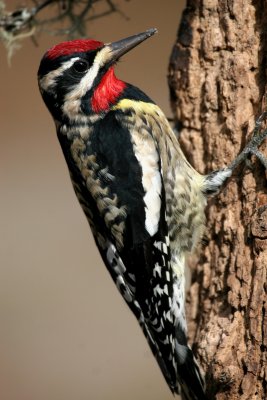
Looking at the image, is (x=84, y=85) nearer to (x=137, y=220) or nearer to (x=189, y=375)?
(x=137, y=220)

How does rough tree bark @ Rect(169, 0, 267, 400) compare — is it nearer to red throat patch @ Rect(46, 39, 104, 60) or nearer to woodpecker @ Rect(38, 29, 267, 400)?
woodpecker @ Rect(38, 29, 267, 400)

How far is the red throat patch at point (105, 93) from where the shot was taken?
13.7ft

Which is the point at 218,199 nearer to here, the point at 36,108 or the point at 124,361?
the point at 124,361

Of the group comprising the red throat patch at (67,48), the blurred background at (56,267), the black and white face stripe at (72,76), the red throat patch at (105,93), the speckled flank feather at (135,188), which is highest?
the red throat patch at (67,48)

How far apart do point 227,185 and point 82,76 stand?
837 millimetres

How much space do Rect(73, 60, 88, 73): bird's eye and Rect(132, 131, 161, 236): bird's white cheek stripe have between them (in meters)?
0.37

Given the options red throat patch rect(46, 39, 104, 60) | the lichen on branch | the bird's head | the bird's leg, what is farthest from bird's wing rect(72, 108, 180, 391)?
the lichen on branch

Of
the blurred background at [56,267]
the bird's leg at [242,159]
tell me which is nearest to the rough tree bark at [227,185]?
the bird's leg at [242,159]

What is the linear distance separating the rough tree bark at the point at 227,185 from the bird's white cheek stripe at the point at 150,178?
0.30 metres

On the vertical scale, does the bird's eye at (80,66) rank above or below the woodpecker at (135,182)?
above

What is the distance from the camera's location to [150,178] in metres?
4.11

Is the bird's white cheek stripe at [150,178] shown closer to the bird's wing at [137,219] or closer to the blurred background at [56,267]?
the bird's wing at [137,219]

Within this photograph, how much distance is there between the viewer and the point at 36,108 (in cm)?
808

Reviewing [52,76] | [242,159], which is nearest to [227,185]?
[242,159]
